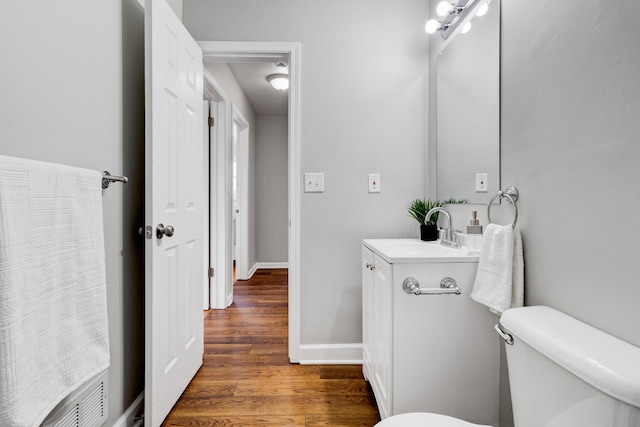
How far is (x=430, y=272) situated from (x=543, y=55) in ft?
2.74

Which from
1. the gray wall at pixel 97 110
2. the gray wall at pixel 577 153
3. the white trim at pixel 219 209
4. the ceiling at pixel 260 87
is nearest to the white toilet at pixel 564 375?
the gray wall at pixel 577 153

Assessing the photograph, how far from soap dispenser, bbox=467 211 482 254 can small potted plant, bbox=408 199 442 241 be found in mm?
392

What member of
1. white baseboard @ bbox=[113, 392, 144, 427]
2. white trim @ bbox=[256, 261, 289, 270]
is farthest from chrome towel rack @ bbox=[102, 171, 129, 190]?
white trim @ bbox=[256, 261, 289, 270]

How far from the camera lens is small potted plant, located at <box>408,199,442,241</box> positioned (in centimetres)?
190

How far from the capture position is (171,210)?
1545mm

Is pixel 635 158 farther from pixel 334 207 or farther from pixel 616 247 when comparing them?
pixel 334 207

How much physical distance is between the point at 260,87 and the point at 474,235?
126 inches

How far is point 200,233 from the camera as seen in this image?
1938mm

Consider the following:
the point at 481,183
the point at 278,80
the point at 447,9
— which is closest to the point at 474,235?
the point at 481,183

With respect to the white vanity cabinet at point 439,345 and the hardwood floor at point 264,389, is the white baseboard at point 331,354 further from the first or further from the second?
the white vanity cabinet at point 439,345

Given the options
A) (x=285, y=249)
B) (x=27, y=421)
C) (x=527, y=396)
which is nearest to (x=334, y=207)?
(x=527, y=396)

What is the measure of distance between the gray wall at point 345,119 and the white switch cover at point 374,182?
0.03m

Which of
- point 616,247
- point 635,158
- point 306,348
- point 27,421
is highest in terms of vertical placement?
point 635,158

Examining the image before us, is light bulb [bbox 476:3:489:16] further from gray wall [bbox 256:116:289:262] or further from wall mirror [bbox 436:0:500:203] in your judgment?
gray wall [bbox 256:116:289:262]
